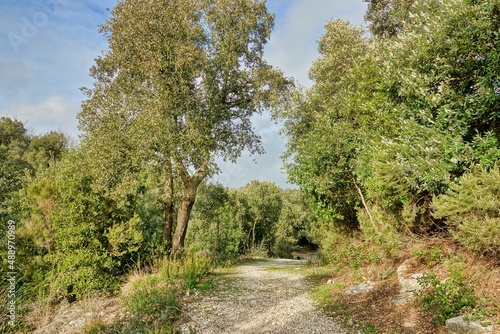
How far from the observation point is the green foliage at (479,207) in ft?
15.0

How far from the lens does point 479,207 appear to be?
4.76 m

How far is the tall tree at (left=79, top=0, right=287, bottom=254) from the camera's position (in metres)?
11.0

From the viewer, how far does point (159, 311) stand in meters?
6.61

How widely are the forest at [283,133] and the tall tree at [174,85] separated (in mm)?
62

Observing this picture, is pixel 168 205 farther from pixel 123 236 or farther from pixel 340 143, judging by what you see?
pixel 340 143

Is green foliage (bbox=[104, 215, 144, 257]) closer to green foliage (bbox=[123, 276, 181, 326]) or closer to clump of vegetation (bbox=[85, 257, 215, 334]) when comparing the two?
clump of vegetation (bbox=[85, 257, 215, 334])

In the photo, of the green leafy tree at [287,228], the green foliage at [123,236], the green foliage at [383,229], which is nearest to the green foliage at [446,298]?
the green foliage at [383,229]

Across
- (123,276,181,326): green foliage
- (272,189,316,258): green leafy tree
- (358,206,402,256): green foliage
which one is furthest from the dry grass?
(272,189,316,258): green leafy tree

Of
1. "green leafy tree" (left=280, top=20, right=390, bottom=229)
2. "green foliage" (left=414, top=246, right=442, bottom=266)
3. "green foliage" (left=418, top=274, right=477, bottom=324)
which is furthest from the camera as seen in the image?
"green leafy tree" (left=280, top=20, right=390, bottom=229)

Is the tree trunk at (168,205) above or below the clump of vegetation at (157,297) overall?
above

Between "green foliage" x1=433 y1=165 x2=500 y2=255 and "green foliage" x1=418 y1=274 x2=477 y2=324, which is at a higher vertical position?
"green foliage" x1=433 y1=165 x2=500 y2=255

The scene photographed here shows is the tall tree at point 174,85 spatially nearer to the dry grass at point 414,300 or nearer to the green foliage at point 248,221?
the dry grass at point 414,300

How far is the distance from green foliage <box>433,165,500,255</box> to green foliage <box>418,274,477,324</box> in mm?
785

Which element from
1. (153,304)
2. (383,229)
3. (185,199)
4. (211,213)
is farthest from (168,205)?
(211,213)
